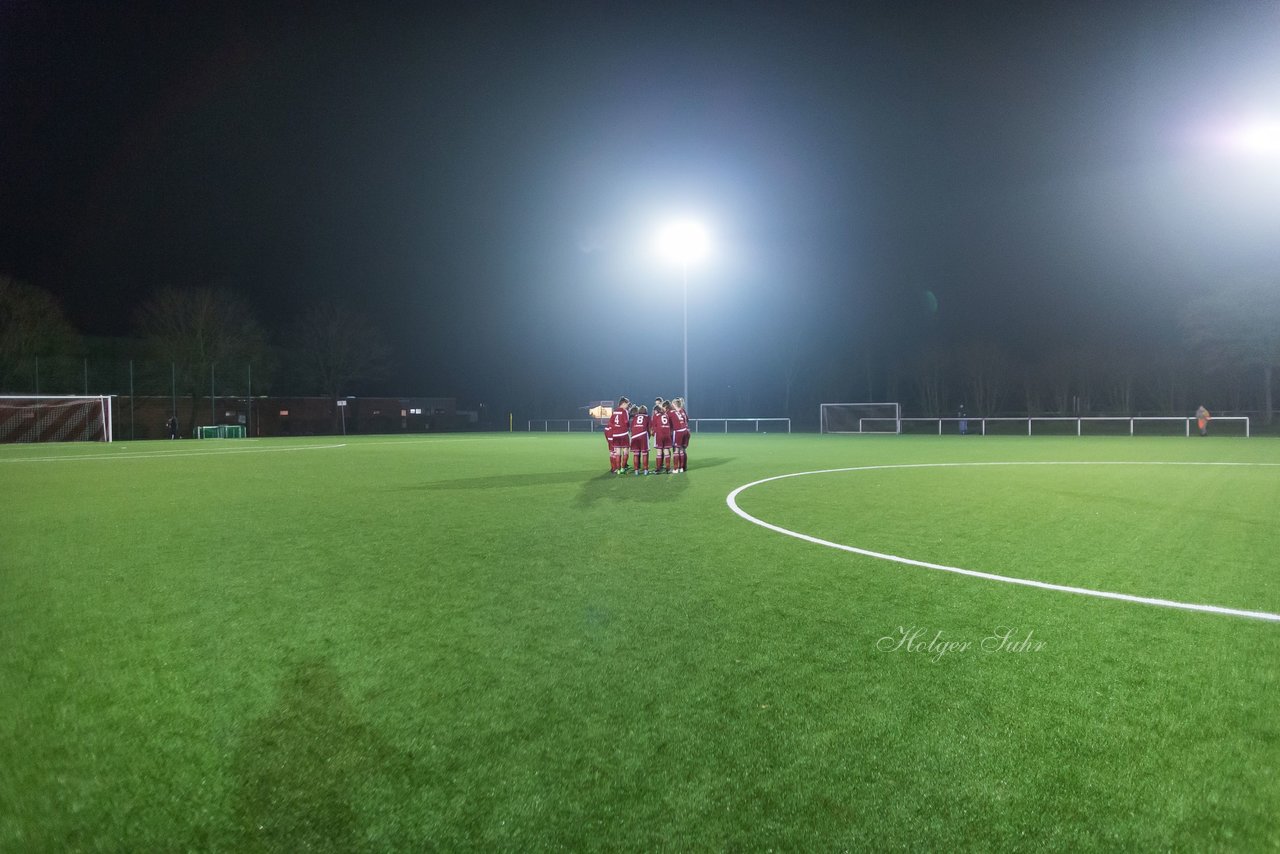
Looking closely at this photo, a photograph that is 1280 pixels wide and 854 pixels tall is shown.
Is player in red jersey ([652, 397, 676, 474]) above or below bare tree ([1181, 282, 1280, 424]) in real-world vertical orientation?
below

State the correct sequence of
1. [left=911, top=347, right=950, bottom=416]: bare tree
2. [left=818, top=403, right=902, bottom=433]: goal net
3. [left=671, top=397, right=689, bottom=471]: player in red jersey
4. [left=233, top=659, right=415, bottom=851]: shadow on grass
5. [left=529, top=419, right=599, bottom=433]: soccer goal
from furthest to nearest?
1. [left=911, top=347, right=950, bottom=416]: bare tree
2. [left=529, top=419, right=599, bottom=433]: soccer goal
3. [left=818, top=403, right=902, bottom=433]: goal net
4. [left=671, top=397, right=689, bottom=471]: player in red jersey
5. [left=233, top=659, right=415, bottom=851]: shadow on grass

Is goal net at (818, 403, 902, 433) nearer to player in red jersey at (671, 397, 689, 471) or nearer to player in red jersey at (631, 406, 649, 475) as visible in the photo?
player in red jersey at (671, 397, 689, 471)

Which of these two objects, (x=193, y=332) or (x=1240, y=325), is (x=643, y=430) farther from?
(x=1240, y=325)

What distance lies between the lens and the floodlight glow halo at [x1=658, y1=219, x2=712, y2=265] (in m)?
31.1

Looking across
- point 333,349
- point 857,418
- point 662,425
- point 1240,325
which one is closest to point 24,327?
point 333,349

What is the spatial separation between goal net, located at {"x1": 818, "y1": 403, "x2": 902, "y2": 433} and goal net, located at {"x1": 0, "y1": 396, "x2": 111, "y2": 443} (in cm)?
4621

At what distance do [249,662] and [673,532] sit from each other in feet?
16.7

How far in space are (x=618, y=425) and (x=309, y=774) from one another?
13554 mm

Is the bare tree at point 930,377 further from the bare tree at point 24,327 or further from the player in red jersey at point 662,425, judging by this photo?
the bare tree at point 24,327

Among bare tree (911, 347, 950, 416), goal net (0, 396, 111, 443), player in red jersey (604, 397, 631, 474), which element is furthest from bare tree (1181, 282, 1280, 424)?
goal net (0, 396, 111, 443)

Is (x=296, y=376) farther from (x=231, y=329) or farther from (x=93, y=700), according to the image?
(x=93, y=700)

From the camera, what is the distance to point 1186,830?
2.52 m

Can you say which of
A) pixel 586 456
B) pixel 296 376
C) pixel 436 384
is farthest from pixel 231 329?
pixel 586 456

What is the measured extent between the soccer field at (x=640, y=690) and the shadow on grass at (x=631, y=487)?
356cm
